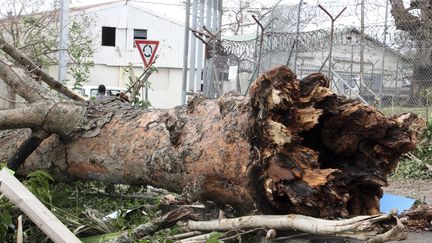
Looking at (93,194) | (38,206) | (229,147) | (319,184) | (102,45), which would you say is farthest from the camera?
(102,45)

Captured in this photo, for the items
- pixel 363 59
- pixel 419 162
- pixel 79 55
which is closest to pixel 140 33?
pixel 79 55

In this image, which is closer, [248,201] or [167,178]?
[248,201]

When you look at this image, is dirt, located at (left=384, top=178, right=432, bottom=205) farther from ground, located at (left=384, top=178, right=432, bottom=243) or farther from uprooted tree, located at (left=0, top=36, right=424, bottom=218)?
uprooted tree, located at (left=0, top=36, right=424, bottom=218)

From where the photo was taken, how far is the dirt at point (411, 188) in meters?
7.18

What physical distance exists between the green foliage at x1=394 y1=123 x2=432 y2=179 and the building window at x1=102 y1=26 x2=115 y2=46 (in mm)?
32917

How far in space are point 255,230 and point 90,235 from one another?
1105 mm

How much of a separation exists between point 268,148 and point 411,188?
4749 mm

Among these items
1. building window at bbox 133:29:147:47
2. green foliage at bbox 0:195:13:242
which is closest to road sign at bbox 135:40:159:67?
green foliage at bbox 0:195:13:242

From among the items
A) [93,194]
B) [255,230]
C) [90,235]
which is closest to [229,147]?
[255,230]

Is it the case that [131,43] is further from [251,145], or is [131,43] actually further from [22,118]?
[251,145]

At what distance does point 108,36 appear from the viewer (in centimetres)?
4044

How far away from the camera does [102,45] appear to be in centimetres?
4075

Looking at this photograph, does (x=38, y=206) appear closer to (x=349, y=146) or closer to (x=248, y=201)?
(x=248, y=201)

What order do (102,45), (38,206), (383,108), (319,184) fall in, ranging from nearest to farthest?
(38,206), (319,184), (383,108), (102,45)
